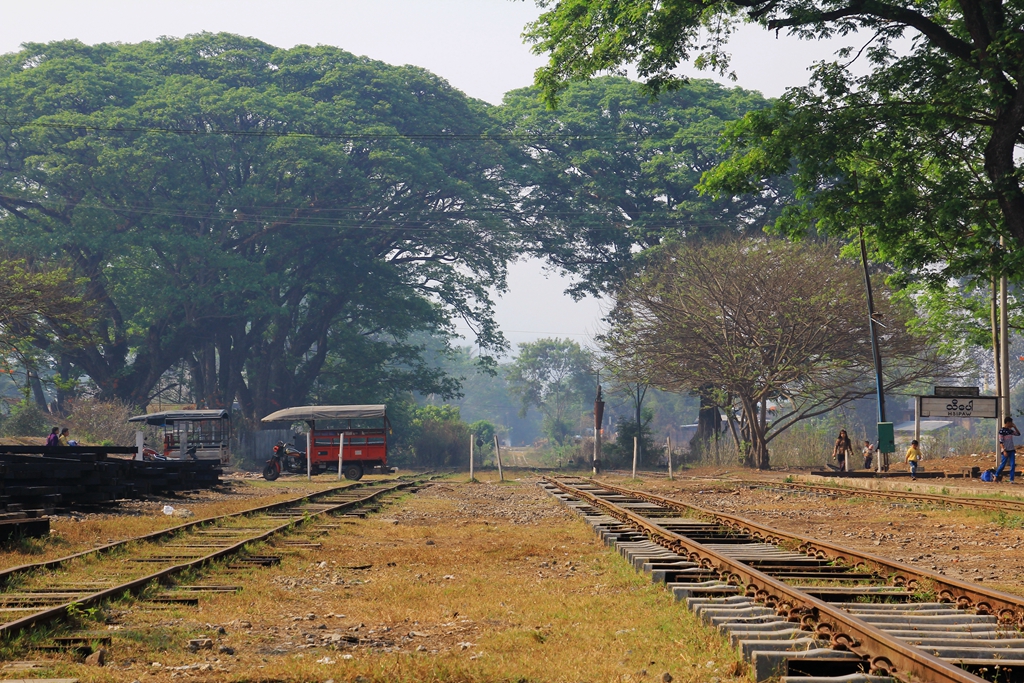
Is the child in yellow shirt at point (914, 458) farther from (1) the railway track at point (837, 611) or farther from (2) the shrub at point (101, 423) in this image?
(2) the shrub at point (101, 423)

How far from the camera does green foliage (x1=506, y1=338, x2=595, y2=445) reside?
5364 inches

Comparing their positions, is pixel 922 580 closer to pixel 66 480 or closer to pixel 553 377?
pixel 66 480

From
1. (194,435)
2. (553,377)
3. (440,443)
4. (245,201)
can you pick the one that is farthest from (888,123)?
(553,377)

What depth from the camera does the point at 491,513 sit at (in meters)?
18.0

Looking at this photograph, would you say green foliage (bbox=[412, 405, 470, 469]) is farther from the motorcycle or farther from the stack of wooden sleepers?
the stack of wooden sleepers

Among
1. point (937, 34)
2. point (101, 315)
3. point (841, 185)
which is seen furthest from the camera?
point (101, 315)

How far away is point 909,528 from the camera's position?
14438mm

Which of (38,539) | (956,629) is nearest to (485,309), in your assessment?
(38,539)

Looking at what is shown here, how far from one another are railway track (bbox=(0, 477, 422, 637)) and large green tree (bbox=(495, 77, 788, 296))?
43000mm

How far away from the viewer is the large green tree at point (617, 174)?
55.8m

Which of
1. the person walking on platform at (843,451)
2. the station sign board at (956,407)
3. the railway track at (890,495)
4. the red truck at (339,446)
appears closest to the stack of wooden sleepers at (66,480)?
the red truck at (339,446)

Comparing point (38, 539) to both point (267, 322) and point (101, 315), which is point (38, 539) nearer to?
point (101, 315)

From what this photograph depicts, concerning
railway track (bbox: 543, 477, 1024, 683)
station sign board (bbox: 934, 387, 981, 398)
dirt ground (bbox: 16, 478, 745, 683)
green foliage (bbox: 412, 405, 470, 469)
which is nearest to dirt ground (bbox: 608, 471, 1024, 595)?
railway track (bbox: 543, 477, 1024, 683)

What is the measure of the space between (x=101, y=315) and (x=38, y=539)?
39.1 meters
